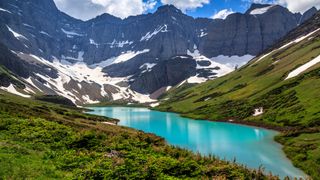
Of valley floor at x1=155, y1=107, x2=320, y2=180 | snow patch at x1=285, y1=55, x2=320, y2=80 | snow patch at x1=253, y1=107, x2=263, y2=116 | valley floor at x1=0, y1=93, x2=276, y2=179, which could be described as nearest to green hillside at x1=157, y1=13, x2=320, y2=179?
valley floor at x1=155, y1=107, x2=320, y2=180

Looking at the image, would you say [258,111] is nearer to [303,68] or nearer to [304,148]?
[303,68]

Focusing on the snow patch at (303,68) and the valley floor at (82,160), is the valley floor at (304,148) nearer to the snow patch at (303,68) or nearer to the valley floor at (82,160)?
the valley floor at (82,160)

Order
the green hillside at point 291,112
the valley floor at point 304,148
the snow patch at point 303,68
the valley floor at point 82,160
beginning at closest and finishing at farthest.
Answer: the valley floor at point 82,160, the valley floor at point 304,148, the green hillside at point 291,112, the snow patch at point 303,68

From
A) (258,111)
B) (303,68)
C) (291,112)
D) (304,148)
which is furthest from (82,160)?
(303,68)

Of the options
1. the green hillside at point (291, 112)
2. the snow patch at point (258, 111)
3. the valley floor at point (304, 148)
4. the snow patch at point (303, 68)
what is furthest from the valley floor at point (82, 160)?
the snow patch at point (303, 68)

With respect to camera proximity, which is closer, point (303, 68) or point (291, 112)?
point (291, 112)

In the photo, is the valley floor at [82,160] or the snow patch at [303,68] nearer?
the valley floor at [82,160]

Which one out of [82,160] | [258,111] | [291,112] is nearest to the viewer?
[82,160]

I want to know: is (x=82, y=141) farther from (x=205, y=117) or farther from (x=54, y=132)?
(x=205, y=117)

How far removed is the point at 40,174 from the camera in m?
26.0

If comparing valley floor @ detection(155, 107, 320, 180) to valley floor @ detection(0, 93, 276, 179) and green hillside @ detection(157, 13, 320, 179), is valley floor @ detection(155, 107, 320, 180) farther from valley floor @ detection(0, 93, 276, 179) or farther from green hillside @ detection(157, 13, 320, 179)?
valley floor @ detection(0, 93, 276, 179)

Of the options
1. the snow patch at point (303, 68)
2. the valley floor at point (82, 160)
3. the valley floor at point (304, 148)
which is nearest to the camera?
the valley floor at point (82, 160)

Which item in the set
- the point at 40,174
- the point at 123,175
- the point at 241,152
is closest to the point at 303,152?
the point at 241,152

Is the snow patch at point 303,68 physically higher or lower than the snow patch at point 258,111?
higher
